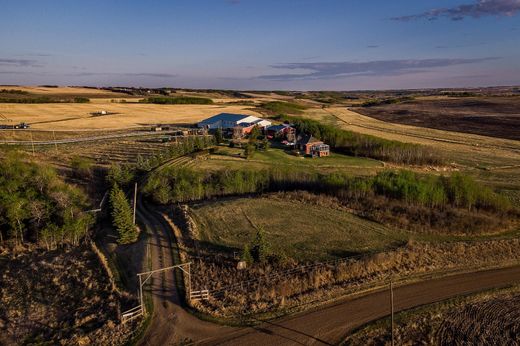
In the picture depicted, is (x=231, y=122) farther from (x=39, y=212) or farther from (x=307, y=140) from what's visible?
(x=39, y=212)

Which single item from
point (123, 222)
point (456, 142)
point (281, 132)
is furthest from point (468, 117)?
point (123, 222)

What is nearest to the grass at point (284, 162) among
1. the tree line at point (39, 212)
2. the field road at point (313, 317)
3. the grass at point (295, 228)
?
the grass at point (295, 228)

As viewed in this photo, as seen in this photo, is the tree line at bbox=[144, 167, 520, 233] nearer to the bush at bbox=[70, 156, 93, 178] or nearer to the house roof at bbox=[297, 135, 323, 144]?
the bush at bbox=[70, 156, 93, 178]

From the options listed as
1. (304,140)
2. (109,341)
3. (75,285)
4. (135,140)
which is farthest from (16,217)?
(304,140)

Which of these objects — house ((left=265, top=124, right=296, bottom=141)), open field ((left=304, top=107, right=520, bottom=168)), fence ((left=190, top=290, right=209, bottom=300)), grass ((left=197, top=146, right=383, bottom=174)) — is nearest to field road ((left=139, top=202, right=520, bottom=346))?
fence ((left=190, top=290, right=209, bottom=300))

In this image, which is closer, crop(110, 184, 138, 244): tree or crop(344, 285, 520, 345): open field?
crop(344, 285, 520, 345): open field

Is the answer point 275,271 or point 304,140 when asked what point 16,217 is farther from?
point 304,140
